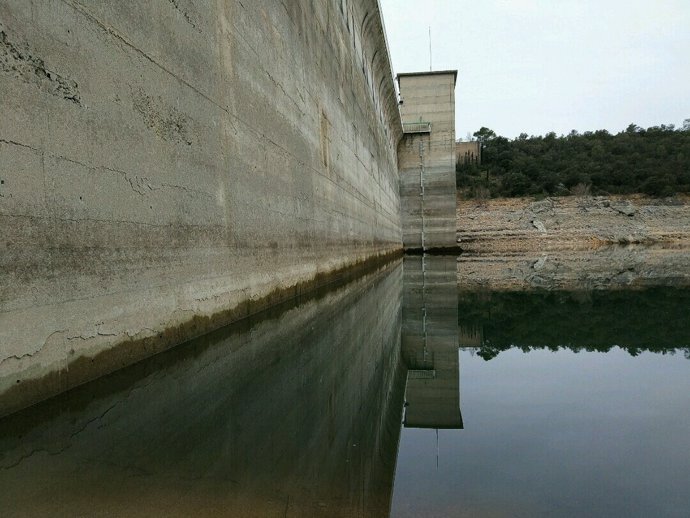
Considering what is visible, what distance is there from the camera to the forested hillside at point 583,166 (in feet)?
109

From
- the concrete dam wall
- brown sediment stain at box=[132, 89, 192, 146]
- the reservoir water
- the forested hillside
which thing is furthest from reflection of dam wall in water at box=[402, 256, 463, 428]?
the forested hillside

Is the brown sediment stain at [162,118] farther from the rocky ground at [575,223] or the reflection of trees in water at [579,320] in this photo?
the rocky ground at [575,223]

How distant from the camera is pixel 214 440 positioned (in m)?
1.93

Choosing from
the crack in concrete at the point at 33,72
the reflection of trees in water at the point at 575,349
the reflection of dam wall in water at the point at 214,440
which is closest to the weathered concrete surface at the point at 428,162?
the reflection of trees in water at the point at 575,349

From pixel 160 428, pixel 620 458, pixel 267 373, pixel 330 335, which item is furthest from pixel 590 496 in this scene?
pixel 330 335

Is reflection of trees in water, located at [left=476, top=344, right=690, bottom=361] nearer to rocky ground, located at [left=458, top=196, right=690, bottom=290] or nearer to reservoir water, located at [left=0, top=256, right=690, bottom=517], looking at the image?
reservoir water, located at [left=0, top=256, right=690, bottom=517]

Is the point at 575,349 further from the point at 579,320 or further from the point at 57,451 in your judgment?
the point at 57,451

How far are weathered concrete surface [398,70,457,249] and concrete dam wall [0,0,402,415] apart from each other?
21005mm

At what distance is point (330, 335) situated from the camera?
13.9ft

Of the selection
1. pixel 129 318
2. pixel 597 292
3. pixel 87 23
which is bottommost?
pixel 597 292

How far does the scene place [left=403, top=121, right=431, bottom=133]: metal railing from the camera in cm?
2619

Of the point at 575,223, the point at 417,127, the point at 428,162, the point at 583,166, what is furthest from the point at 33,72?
the point at 583,166

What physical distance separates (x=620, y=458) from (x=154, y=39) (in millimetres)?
3210

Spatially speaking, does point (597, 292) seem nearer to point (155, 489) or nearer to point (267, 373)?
point (267, 373)
